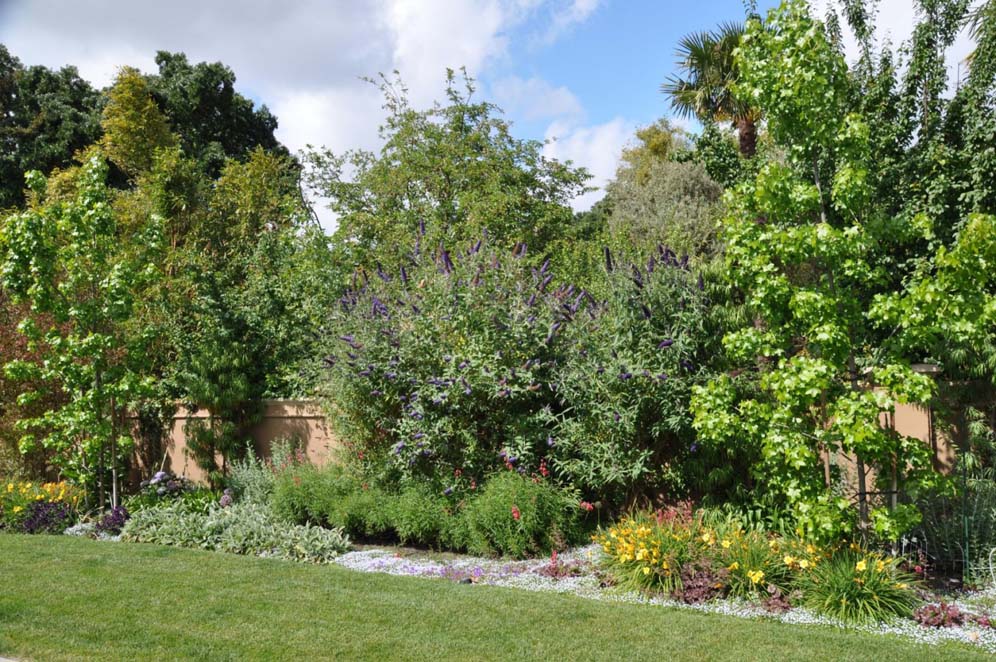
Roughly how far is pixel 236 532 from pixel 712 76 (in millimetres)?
10003

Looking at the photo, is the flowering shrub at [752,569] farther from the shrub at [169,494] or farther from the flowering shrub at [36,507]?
the flowering shrub at [36,507]

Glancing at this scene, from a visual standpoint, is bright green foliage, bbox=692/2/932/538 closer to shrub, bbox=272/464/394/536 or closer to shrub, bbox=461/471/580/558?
shrub, bbox=461/471/580/558

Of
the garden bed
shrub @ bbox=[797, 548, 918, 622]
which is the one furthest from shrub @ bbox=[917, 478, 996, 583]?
shrub @ bbox=[797, 548, 918, 622]

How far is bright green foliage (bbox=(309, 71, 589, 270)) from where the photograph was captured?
15.8 meters

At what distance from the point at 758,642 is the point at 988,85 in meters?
7.43

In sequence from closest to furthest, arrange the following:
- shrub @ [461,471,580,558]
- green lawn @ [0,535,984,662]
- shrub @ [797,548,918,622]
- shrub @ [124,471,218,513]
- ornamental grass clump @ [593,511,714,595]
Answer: green lawn @ [0,535,984,662]
shrub @ [797,548,918,622]
ornamental grass clump @ [593,511,714,595]
shrub @ [461,471,580,558]
shrub @ [124,471,218,513]

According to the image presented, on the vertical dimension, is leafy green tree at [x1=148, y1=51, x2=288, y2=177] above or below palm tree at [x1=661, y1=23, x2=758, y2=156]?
above

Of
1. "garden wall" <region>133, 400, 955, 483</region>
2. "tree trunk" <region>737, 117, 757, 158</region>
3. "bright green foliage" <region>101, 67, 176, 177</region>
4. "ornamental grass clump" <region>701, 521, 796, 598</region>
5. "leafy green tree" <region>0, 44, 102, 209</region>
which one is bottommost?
"ornamental grass clump" <region>701, 521, 796, 598</region>

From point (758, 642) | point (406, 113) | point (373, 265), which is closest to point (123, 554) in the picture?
point (758, 642)

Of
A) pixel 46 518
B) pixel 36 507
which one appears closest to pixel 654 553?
pixel 46 518

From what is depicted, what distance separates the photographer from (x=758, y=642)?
16.4 ft

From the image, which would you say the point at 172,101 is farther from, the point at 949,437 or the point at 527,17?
the point at 949,437

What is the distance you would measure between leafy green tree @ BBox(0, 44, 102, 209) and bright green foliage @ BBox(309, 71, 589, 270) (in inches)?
548

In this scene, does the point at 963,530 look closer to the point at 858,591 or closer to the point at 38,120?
the point at 858,591
